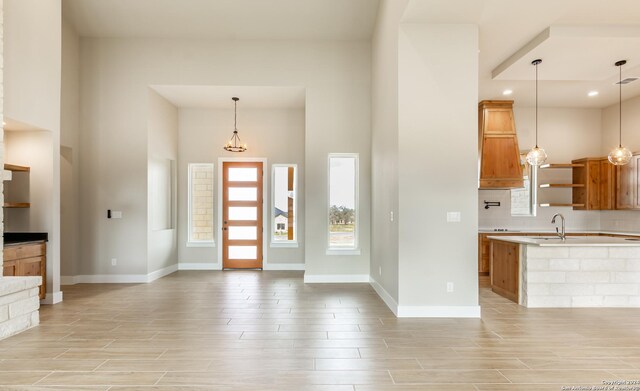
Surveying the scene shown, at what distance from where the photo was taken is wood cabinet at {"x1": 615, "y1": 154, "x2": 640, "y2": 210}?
693cm

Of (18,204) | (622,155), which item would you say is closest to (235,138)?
(18,204)

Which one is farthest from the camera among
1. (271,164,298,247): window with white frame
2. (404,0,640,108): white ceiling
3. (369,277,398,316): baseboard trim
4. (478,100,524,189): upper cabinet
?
(271,164,298,247): window with white frame

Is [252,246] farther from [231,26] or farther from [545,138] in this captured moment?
[545,138]

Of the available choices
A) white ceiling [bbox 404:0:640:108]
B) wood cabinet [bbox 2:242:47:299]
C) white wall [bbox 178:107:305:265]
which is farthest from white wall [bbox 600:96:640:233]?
wood cabinet [bbox 2:242:47:299]

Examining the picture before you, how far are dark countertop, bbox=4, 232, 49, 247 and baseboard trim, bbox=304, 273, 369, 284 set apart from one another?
3.83 metres

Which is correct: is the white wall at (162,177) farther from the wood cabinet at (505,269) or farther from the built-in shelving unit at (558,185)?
the built-in shelving unit at (558,185)

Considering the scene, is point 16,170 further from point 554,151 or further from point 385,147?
point 554,151

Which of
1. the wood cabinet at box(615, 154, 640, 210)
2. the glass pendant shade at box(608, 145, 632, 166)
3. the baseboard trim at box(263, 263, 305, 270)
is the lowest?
the baseboard trim at box(263, 263, 305, 270)

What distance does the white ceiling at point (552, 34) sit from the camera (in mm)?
4145

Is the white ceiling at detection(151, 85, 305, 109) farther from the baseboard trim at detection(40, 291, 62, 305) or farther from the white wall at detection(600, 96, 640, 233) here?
the white wall at detection(600, 96, 640, 233)

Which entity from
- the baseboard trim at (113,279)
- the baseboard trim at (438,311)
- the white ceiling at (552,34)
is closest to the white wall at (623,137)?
the white ceiling at (552,34)

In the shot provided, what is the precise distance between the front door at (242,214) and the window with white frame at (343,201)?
75.2 inches

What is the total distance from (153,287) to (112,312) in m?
1.48

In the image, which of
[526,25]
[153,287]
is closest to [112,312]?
[153,287]
